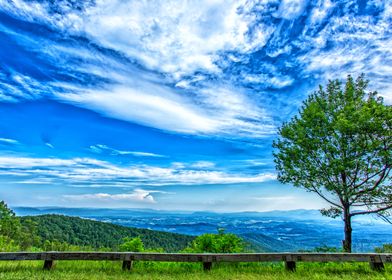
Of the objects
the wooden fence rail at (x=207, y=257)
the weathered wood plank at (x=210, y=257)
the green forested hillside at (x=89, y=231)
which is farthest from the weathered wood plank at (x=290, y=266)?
the green forested hillside at (x=89, y=231)

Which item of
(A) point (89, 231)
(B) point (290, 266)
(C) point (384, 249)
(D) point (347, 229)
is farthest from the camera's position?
(A) point (89, 231)

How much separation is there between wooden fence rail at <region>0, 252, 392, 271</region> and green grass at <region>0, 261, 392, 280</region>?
0.78ft

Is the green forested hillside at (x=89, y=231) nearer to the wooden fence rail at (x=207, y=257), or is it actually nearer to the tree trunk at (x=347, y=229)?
the tree trunk at (x=347, y=229)

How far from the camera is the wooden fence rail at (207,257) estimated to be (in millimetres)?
7503

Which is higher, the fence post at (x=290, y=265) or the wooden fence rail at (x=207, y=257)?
the wooden fence rail at (x=207, y=257)

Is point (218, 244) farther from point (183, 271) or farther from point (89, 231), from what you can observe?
point (89, 231)

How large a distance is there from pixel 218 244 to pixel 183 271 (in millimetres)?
1962

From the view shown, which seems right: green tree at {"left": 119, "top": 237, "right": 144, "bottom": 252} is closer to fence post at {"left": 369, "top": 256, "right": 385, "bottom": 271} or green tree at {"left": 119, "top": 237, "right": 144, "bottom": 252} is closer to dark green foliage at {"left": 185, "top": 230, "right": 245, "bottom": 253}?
dark green foliage at {"left": 185, "top": 230, "right": 245, "bottom": 253}

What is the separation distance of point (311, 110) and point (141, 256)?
360 inches

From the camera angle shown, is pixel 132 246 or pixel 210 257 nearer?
pixel 210 257

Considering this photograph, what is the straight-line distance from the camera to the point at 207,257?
773 centimetres

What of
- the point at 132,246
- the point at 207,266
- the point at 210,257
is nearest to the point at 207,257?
the point at 210,257

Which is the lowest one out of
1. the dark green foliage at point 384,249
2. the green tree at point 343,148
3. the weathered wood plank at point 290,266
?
the weathered wood plank at point 290,266

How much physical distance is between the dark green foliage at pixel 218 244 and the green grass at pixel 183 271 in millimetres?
1263
